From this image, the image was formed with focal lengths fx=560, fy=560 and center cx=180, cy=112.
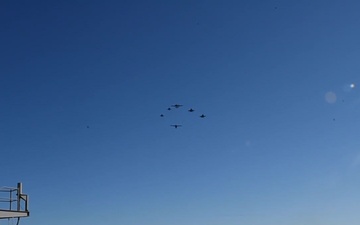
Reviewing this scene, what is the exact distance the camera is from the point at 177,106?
59.4 meters

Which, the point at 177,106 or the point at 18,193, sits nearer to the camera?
the point at 18,193

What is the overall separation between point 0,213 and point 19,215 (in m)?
1.72

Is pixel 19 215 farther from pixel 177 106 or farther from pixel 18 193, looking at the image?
pixel 177 106

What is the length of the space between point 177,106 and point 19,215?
2532 centimetres

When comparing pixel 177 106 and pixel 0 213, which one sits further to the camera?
pixel 177 106

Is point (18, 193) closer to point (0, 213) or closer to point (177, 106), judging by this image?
point (0, 213)

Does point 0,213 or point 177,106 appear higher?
point 177,106

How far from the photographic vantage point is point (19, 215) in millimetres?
37656

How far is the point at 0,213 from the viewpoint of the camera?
1425 inches

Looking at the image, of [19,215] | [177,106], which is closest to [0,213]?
[19,215]

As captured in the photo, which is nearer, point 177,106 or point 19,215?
point 19,215

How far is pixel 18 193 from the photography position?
37.8m

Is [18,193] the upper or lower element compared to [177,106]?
lower

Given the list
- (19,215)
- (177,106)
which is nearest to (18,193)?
(19,215)
